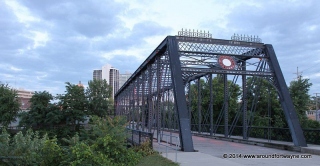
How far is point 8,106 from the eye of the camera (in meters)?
42.7

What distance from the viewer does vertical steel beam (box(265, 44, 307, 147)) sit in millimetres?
16141

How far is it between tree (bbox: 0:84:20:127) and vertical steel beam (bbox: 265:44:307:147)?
34848 millimetres

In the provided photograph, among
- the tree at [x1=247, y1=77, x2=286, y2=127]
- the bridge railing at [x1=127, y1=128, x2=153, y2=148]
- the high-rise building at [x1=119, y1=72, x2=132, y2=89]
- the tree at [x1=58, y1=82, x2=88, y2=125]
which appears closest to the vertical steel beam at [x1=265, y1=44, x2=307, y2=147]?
the tree at [x1=247, y1=77, x2=286, y2=127]

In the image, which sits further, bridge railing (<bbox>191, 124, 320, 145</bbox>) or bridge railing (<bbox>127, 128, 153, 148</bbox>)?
bridge railing (<bbox>191, 124, 320, 145</bbox>)

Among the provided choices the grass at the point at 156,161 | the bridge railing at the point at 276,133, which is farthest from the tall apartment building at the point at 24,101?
the grass at the point at 156,161

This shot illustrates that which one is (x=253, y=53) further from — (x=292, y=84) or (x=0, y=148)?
(x=0, y=148)

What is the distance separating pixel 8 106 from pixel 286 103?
121 feet

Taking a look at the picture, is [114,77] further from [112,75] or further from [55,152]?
[55,152]

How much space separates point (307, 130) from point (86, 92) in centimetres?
2712

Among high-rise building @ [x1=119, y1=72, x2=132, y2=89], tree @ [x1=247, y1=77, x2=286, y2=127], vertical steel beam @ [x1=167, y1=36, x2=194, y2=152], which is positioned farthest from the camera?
high-rise building @ [x1=119, y1=72, x2=132, y2=89]

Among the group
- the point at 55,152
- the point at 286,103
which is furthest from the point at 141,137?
the point at 286,103

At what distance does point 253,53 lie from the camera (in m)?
19.8

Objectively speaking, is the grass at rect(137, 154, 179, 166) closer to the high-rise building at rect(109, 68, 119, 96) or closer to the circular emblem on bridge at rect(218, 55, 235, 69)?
the circular emblem on bridge at rect(218, 55, 235, 69)

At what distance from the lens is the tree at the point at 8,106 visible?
41.8 m
